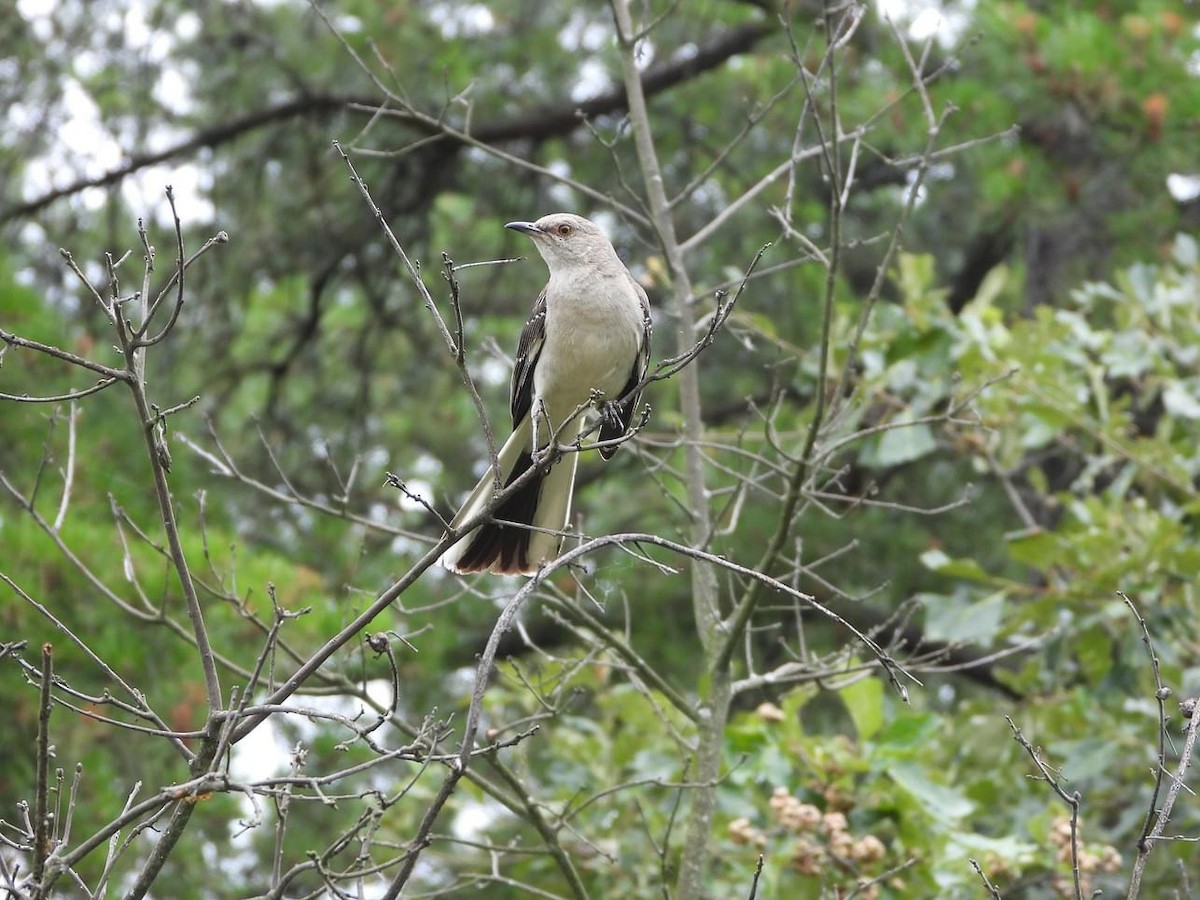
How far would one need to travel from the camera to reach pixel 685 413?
3.77m

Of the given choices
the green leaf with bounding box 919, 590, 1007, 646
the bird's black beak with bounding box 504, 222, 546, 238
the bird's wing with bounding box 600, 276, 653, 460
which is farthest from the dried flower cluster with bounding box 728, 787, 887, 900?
the bird's black beak with bounding box 504, 222, 546, 238

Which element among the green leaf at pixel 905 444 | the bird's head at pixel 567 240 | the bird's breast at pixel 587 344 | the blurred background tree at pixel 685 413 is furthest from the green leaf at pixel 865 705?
the bird's head at pixel 567 240

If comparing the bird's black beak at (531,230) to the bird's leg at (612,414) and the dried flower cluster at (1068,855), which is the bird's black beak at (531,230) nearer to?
the bird's leg at (612,414)

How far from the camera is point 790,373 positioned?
7.89m

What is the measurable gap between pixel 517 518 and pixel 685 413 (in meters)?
0.53

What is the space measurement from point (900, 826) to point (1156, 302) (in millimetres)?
2348

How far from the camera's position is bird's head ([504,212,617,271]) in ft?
13.1

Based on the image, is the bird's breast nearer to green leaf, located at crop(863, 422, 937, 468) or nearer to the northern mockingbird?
the northern mockingbird

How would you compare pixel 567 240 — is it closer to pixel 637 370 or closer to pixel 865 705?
pixel 637 370

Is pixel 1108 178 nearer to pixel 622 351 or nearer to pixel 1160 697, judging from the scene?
pixel 622 351

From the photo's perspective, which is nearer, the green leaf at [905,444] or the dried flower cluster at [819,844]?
the dried flower cluster at [819,844]

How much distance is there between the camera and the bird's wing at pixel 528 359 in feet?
13.1

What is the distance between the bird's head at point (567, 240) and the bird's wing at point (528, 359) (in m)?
0.12

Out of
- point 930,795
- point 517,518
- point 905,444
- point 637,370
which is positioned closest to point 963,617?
point 905,444
